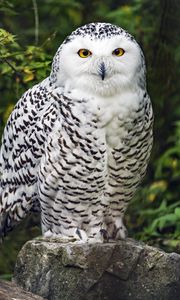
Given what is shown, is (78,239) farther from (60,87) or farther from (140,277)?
(60,87)

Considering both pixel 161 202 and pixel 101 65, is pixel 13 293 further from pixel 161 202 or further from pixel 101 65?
pixel 161 202

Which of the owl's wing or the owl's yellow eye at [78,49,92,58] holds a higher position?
the owl's yellow eye at [78,49,92,58]

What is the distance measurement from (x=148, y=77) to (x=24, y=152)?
2.06 meters

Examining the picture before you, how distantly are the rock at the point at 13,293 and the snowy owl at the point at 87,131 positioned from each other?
546mm

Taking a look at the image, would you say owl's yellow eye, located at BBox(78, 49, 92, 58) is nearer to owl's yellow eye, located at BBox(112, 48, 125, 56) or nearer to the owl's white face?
the owl's white face

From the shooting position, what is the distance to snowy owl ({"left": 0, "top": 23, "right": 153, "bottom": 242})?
5582mm

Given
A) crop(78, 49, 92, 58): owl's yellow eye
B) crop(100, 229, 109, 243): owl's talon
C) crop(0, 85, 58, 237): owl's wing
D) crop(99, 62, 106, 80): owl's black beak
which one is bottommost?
crop(100, 229, 109, 243): owl's talon

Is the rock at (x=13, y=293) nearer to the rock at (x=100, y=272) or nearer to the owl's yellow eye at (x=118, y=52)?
the rock at (x=100, y=272)

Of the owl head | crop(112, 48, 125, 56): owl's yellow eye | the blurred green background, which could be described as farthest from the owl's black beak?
the blurred green background

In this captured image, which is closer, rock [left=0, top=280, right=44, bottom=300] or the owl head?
rock [left=0, top=280, right=44, bottom=300]

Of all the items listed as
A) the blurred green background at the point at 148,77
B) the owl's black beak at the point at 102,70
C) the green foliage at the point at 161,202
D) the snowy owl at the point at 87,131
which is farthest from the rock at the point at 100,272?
the green foliage at the point at 161,202

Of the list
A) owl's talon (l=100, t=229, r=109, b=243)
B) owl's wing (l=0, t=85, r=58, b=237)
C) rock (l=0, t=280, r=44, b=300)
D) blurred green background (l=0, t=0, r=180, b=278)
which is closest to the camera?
rock (l=0, t=280, r=44, b=300)

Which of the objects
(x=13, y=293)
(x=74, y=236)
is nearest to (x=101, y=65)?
(x=74, y=236)

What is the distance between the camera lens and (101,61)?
547 centimetres
